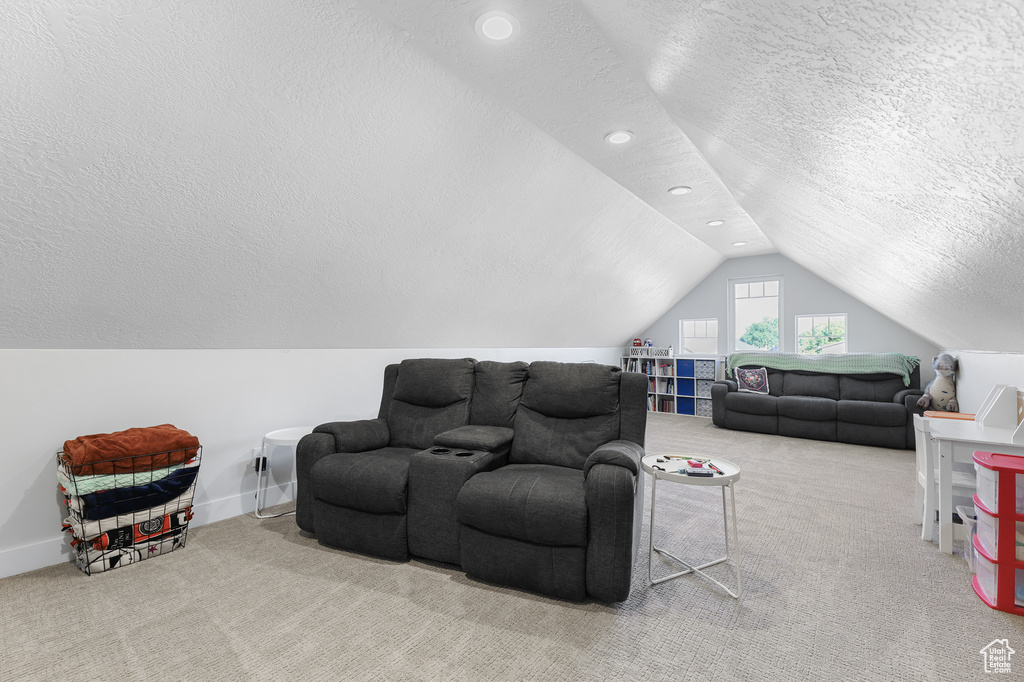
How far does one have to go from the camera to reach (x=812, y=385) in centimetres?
584

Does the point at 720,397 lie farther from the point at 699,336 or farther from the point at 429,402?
the point at 429,402

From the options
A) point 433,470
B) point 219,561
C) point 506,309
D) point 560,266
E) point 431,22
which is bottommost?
point 219,561

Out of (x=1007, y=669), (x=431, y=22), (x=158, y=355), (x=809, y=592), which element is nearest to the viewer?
(x=1007, y=669)

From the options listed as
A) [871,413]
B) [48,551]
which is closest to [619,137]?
[48,551]

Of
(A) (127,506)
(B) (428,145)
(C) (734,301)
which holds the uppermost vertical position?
(B) (428,145)

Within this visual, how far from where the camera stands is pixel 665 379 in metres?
7.44

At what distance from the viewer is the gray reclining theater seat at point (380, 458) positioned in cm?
243

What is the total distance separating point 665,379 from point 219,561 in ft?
21.1

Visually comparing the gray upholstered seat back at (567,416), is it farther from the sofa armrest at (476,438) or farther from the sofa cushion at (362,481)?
the sofa cushion at (362,481)

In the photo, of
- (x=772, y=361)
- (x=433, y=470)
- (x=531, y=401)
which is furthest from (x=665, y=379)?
(x=433, y=470)

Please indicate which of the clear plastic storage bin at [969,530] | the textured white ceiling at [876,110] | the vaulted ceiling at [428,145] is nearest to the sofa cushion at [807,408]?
the vaulted ceiling at [428,145]

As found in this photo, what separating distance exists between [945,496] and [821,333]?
481cm

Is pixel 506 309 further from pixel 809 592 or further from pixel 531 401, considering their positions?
pixel 809 592

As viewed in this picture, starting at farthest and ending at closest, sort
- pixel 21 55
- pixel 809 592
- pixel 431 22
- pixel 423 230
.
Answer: pixel 423 230, pixel 809 592, pixel 431 22, pixel 21 55
